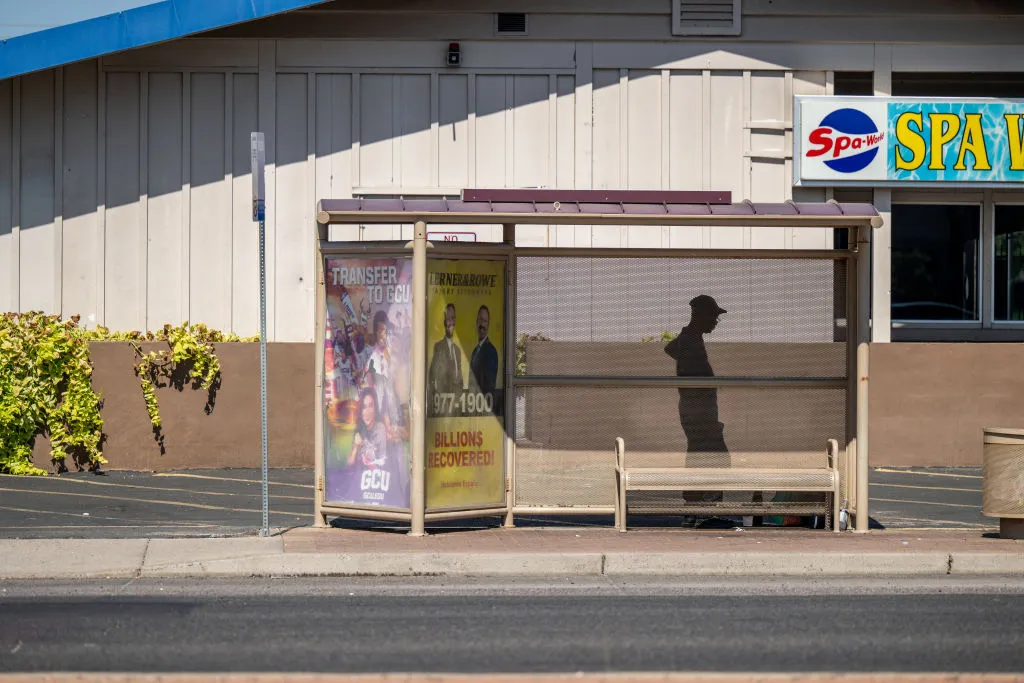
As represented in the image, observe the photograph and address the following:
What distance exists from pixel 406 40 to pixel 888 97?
6.58 m

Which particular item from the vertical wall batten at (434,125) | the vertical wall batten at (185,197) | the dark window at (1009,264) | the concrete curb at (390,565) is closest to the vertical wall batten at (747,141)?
the dark window at (1009,264)

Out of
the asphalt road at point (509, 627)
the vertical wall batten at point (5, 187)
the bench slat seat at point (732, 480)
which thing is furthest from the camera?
the vertical wall batten at point (5, 187)

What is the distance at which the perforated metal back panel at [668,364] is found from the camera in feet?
38.2

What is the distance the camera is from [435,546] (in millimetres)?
10438

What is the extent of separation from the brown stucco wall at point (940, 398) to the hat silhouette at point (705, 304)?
5608 millimetres

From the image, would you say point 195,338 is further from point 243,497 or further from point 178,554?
point 178,554

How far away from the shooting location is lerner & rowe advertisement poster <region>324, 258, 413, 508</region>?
36.4ft

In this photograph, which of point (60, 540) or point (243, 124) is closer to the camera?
point (60, 540)

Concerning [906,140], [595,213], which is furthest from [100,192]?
[906,140]

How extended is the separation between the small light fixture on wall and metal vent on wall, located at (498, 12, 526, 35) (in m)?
0.65

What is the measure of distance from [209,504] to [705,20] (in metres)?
9.38

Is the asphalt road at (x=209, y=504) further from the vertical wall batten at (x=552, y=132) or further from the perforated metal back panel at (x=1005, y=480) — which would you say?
the vertical wall batten at (x=552, y=132)

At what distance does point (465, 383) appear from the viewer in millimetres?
11367

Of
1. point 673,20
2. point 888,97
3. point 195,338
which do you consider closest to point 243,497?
point 195,338
